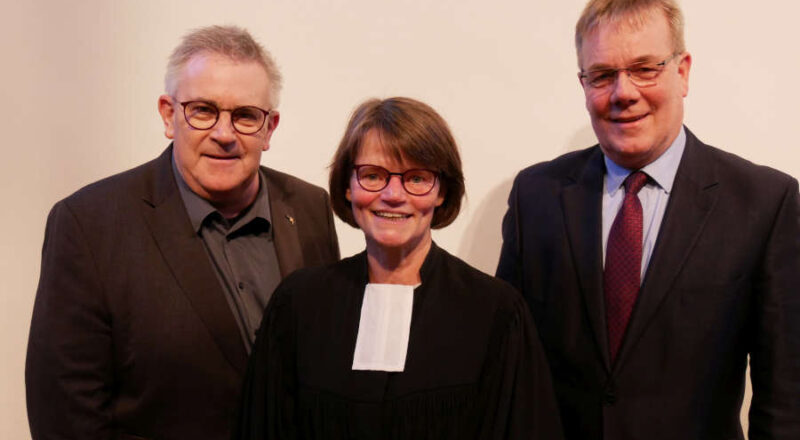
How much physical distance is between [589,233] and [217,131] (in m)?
1.07

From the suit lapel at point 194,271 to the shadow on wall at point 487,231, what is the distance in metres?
1.31

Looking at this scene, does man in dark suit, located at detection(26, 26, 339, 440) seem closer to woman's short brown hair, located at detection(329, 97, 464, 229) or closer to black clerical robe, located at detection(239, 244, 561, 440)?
black clerical robe, located at detection(239, 244, 561, 440)

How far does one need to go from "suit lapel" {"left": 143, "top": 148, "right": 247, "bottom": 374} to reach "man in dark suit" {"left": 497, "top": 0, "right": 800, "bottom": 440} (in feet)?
3.02

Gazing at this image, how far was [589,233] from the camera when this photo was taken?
2227mm

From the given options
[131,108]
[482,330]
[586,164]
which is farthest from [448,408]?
[131,108]

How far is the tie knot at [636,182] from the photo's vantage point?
7.18 feet

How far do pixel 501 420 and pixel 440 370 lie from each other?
175 mm

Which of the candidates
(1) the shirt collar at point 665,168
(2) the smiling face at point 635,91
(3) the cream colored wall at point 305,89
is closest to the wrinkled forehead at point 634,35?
(2) the smiling face at point 635,91

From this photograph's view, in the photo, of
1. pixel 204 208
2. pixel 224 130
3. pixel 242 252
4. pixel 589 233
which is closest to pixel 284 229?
pixel 242 252

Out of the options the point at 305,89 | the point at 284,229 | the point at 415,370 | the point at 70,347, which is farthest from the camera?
the point at 305,89

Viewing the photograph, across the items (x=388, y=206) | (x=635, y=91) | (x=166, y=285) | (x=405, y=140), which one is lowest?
(x=166, y=285)

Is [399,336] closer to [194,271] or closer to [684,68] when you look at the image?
[194,271]

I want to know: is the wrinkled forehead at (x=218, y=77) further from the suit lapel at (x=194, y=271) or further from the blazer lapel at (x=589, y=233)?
the blazer lapel at (x=589, y=233)

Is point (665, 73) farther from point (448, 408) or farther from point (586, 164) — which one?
point (448, 408)
